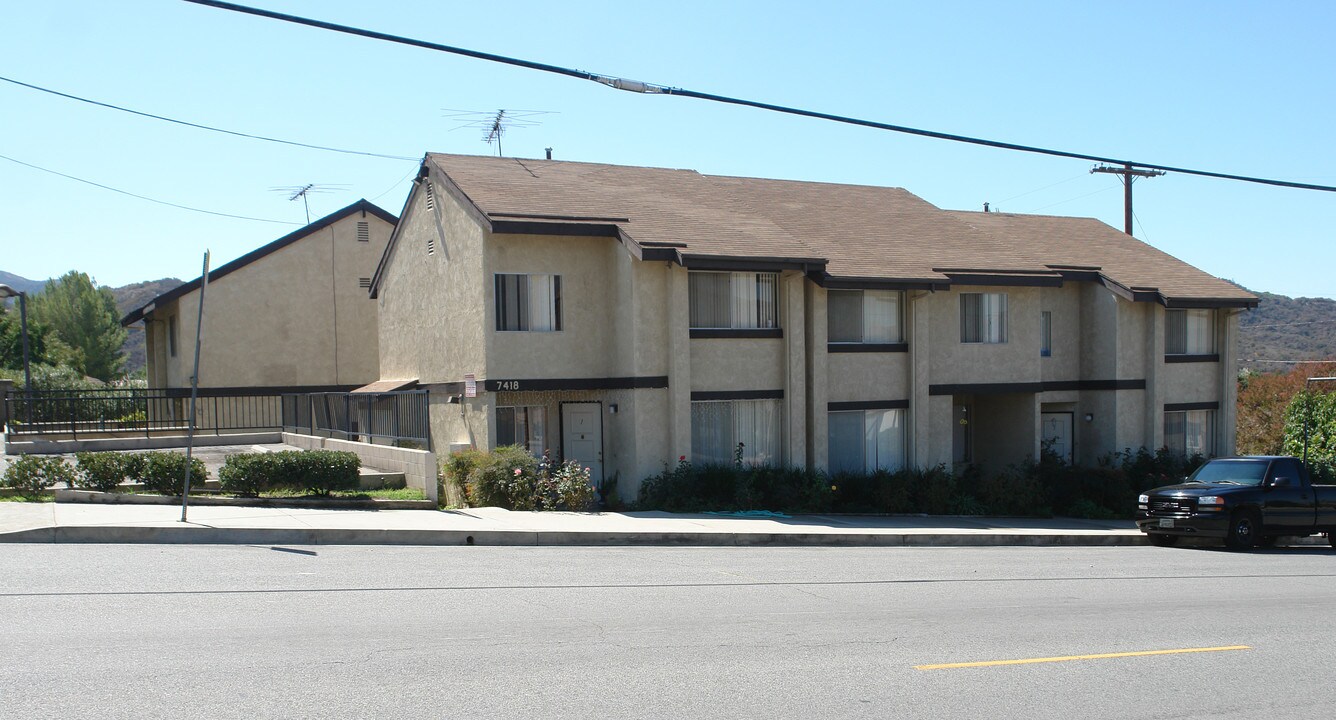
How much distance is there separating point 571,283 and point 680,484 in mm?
4527

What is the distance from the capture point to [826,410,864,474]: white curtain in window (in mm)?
23531

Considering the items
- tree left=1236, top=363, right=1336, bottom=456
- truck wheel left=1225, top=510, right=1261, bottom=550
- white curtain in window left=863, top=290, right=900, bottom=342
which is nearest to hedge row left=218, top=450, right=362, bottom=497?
white curtain in window left=863, top=290, right=900, bottom=342

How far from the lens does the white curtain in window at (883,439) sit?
2392 cm

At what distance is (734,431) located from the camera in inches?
878

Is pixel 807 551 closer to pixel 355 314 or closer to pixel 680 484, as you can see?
pixel 680 484

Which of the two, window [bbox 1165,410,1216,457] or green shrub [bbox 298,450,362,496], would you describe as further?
window [bbox 1165,410,1216,457]

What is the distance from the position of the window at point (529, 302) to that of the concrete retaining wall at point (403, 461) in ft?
9.82

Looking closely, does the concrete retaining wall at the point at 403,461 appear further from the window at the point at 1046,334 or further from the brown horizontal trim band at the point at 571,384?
the window at the point at 1046,334

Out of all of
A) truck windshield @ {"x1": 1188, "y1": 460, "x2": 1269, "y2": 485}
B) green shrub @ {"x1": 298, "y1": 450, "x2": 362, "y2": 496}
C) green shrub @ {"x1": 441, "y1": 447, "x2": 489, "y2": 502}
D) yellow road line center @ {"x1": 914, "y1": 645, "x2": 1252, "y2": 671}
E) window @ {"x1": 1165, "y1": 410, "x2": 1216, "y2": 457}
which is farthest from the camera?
window @ {"x1": 1165, "y1": 410, "x2": 1216, "y2": 457}

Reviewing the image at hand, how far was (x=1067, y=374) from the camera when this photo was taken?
27891mm

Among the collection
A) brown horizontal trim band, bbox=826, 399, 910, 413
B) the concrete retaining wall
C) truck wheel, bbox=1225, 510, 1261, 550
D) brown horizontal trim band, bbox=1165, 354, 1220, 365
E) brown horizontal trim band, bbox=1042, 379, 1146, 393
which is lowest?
truck wheel, bbox=1225, 510, 1261, 550

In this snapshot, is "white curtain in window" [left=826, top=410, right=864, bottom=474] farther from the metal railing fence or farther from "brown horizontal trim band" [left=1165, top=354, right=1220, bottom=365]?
"brown horizontal trim band" [left=1165, top=354, right=1220, bottom=365]

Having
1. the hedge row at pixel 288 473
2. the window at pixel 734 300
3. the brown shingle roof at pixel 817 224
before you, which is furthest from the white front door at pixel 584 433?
the hedge row at pixel 288 473

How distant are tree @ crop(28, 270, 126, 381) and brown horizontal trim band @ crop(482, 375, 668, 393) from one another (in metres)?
66.6
